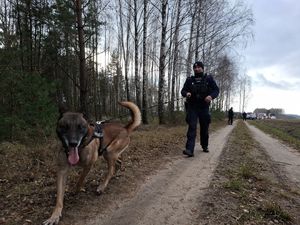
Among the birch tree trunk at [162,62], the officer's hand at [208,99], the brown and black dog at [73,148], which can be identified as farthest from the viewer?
the birch tree trunk at [162,62]

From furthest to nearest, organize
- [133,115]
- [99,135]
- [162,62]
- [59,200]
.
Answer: [162,62]
[133,115]
[99,135]
[59,200]

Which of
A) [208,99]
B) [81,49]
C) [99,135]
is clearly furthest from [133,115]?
[81,49]

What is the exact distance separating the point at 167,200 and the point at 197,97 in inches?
165

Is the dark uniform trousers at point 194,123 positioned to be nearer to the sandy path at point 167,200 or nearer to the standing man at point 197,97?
the standing man at point 197,97

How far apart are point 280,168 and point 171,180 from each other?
347 centimetres

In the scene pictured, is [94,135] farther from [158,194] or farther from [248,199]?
[248,199]

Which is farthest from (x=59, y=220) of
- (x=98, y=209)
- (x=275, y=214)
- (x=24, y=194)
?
(x=275, y=214)

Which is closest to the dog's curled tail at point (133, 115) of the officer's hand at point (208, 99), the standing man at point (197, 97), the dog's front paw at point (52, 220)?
the dog's front paw at point (52, 220)

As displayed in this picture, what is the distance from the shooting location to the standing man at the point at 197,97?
854 centimetres

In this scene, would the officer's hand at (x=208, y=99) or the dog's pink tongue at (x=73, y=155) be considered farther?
the officer's hand at (x=208, y=99)

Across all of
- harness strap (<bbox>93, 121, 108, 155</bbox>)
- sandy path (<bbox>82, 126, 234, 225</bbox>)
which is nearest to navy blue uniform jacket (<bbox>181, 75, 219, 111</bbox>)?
sandy path (<bbox>82, 126, 234, 225</bbox>)

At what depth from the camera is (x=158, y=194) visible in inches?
202

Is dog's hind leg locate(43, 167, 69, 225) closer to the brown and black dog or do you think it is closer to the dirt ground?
the brown and black dog

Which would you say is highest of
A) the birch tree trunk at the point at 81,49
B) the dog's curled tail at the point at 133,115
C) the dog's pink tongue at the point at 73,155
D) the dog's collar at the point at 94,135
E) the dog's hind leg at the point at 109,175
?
the birch tree trunk at the point at 81,49
